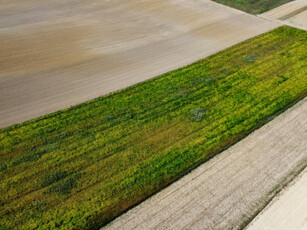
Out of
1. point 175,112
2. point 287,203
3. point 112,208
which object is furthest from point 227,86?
point 112,208

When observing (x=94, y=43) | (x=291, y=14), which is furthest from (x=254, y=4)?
(x=94, y=43)

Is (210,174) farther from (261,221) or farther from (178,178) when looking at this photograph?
(261,221)

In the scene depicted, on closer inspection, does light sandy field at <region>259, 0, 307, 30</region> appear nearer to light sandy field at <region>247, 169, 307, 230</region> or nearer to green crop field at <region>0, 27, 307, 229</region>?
green crop field at <region>0, 27, 307, 229</region>

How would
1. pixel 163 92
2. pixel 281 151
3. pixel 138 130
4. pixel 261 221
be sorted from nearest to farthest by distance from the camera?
1. pixel 261 221
2. pixel 281 151
3. pixel 138 130
4. pixel 163 92

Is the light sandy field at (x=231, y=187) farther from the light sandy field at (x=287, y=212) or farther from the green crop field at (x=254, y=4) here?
the green crop field at (x=254, y=4)

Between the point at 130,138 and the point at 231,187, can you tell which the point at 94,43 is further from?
the point at 231,187

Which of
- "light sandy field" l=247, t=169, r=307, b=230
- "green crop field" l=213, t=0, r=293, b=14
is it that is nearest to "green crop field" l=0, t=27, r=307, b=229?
"light sandy field" l=247, t=169, r=307, b=230

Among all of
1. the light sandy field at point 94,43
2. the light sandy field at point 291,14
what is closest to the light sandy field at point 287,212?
the light sandy field at point 94,43
